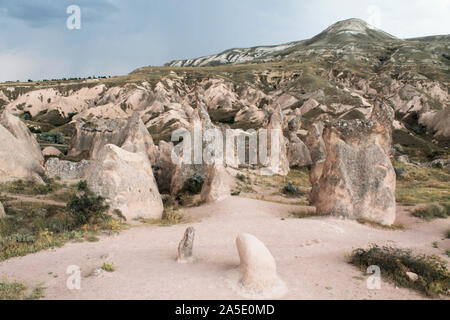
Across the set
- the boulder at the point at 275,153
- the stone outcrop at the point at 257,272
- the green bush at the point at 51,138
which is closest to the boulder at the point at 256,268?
the stone outcrop at the point at 257,272

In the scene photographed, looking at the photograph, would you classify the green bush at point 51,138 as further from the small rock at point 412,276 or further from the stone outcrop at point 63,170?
the small rock at point 412,276

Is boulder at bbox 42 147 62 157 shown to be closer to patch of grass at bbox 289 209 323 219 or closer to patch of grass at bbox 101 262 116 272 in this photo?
patch of grass at bbox 289 209 323 219

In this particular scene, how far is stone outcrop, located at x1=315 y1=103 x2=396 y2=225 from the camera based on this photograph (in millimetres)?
11406

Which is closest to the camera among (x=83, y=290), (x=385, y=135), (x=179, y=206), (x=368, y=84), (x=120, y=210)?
(x=83, y=290)

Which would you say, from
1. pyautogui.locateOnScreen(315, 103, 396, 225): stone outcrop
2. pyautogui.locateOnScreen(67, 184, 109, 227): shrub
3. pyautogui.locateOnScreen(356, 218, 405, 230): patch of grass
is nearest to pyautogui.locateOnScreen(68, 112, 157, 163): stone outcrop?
pyautogui.locateOnScreen(67, 184, 109, 227): shrub

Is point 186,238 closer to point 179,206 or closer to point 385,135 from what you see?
point 179,206

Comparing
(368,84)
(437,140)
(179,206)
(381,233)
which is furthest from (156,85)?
(381,233)

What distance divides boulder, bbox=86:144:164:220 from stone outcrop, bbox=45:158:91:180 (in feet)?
30.4

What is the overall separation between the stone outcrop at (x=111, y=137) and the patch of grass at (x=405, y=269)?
16637mm

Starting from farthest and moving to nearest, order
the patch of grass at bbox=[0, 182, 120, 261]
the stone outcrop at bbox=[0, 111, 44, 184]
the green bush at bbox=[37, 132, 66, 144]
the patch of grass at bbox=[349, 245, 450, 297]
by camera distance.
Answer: the green bush at bbox=[37, 132, 66, 144] < the stone outcrop at bbox=[0, 111, 44, 184] < the patch of grass at bbox=[0, 182, 120, 261] < the patch of grass at bbox=[349, 245, 450, 297]

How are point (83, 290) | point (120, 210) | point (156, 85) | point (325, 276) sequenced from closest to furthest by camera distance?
1. point (83, 290)
2. point (325, 276)
3. point (120, 210)
4. point (156, 85)

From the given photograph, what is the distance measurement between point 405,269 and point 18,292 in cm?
803
